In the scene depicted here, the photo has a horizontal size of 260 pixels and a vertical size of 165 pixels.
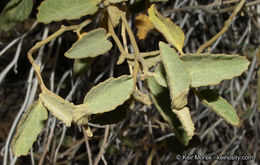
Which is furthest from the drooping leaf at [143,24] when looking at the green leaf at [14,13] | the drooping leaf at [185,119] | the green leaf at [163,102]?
the drooping leaf at [185,119]

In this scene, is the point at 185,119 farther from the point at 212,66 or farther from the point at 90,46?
the point at 90,46

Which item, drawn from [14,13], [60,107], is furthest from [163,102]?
[14,13]

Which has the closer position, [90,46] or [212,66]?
[212,66]

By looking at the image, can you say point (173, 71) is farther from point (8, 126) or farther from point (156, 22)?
point (8, 126)

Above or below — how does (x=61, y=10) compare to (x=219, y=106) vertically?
above

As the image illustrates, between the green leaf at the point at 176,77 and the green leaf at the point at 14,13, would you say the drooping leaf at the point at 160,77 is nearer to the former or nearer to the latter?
the green leaf at the point at 176,77

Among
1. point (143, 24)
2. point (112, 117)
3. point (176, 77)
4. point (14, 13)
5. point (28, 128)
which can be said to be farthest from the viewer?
point (143, 24)

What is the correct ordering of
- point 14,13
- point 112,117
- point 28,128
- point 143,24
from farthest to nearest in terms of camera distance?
point 143,24 < point 14,13 < point 112,117 < point 28,128
